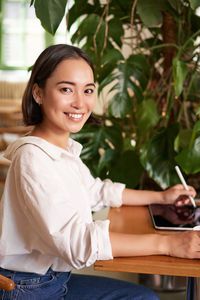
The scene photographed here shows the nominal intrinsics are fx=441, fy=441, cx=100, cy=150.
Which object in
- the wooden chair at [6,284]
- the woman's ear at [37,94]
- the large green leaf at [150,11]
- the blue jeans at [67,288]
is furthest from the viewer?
the large green leaf at [150,11]

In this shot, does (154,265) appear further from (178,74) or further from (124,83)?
(124,83)

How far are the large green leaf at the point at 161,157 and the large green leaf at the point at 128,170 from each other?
96mm

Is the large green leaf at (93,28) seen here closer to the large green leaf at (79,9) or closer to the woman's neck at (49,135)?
the large green leaf at (79,9)

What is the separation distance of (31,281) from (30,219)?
183 millimetres

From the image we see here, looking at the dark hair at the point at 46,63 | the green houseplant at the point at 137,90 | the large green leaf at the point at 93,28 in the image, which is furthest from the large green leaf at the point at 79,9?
the dark hair at the point at 46,63

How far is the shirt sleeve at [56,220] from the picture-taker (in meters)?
1.06

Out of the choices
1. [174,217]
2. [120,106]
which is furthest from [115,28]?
[174,217]

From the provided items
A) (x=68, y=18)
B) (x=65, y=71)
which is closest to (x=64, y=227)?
(x=65, y=71)

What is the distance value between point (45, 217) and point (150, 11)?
1231mm

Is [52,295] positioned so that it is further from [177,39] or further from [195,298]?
[177,39]

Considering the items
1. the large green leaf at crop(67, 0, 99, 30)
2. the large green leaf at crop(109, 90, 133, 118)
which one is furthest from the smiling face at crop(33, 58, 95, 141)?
the large green leaf at crop(67, 0, 99, 30)

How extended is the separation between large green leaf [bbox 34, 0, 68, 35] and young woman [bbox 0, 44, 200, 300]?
0.52 ft

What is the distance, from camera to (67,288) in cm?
132

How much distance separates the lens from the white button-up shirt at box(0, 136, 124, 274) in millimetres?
1067
